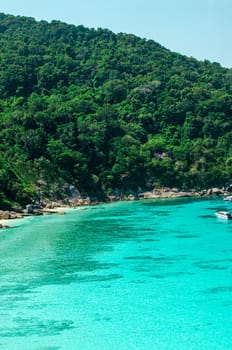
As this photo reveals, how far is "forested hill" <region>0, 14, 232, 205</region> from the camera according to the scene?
283 ft

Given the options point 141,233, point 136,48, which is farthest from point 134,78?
point 141,233

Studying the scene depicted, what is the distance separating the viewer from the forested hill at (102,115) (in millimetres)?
86250

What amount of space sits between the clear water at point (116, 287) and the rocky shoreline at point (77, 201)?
7305 mm

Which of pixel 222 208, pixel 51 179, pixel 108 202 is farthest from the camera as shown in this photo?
pixel 108 202

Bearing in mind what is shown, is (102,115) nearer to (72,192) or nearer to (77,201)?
(72,192)

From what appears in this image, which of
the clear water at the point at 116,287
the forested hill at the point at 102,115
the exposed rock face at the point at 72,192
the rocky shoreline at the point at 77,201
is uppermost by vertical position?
the forested hill at the point at 102,115

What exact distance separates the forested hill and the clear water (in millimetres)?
22864

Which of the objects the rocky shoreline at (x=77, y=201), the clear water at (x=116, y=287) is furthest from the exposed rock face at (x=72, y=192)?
the clear water at (x=116, y=287)

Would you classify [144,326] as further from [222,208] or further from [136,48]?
[136,48]

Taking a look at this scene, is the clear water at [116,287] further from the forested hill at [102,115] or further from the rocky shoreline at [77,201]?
the forested hill at [102,115]

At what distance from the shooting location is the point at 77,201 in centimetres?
8181

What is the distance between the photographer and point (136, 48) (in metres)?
144

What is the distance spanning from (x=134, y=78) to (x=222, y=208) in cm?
5952

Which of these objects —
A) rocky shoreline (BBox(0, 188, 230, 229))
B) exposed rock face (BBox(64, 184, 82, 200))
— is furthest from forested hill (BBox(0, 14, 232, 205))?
rocky shoreline (BBox(0, 188, 230, 229))
